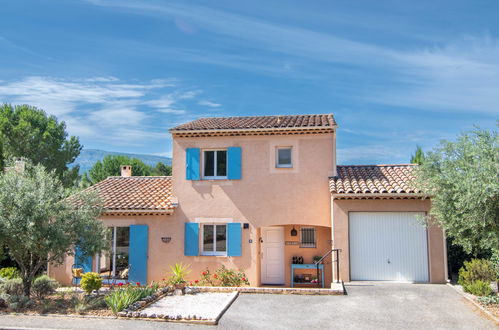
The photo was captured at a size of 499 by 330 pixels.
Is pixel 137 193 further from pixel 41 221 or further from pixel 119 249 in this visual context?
pixel 41 221

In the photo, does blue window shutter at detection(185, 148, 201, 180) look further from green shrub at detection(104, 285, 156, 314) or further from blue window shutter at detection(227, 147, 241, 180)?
green shrub at detection(104, 285, 156, 314)

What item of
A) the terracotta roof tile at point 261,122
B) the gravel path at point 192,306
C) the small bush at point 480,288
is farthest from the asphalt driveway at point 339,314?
the terracotta roof tile at point 261,122

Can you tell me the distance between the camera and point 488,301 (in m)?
12.4

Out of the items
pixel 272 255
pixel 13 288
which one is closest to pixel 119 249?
pixel 13 288

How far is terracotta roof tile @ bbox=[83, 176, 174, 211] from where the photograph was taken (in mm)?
17766

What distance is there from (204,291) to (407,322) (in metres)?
6.93

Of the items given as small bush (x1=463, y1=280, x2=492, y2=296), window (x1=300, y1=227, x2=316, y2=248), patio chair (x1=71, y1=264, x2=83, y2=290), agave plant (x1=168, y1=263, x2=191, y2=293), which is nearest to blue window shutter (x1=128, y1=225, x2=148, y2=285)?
agave plant (x1=168, y1=263, x2=191, y2=293)

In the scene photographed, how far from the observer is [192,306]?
42.2 ft

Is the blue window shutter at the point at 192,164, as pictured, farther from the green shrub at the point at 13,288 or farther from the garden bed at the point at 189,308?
the green shrub at the point at 13,288

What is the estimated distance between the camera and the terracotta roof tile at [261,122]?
57.5ft

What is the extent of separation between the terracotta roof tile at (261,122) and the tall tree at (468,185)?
5000 mm

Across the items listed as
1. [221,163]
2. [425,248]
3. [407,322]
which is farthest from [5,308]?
[425,248]

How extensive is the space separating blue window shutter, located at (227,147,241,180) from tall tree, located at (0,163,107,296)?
561cm

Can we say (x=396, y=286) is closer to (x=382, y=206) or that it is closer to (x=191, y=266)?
(x=382, y=206)
